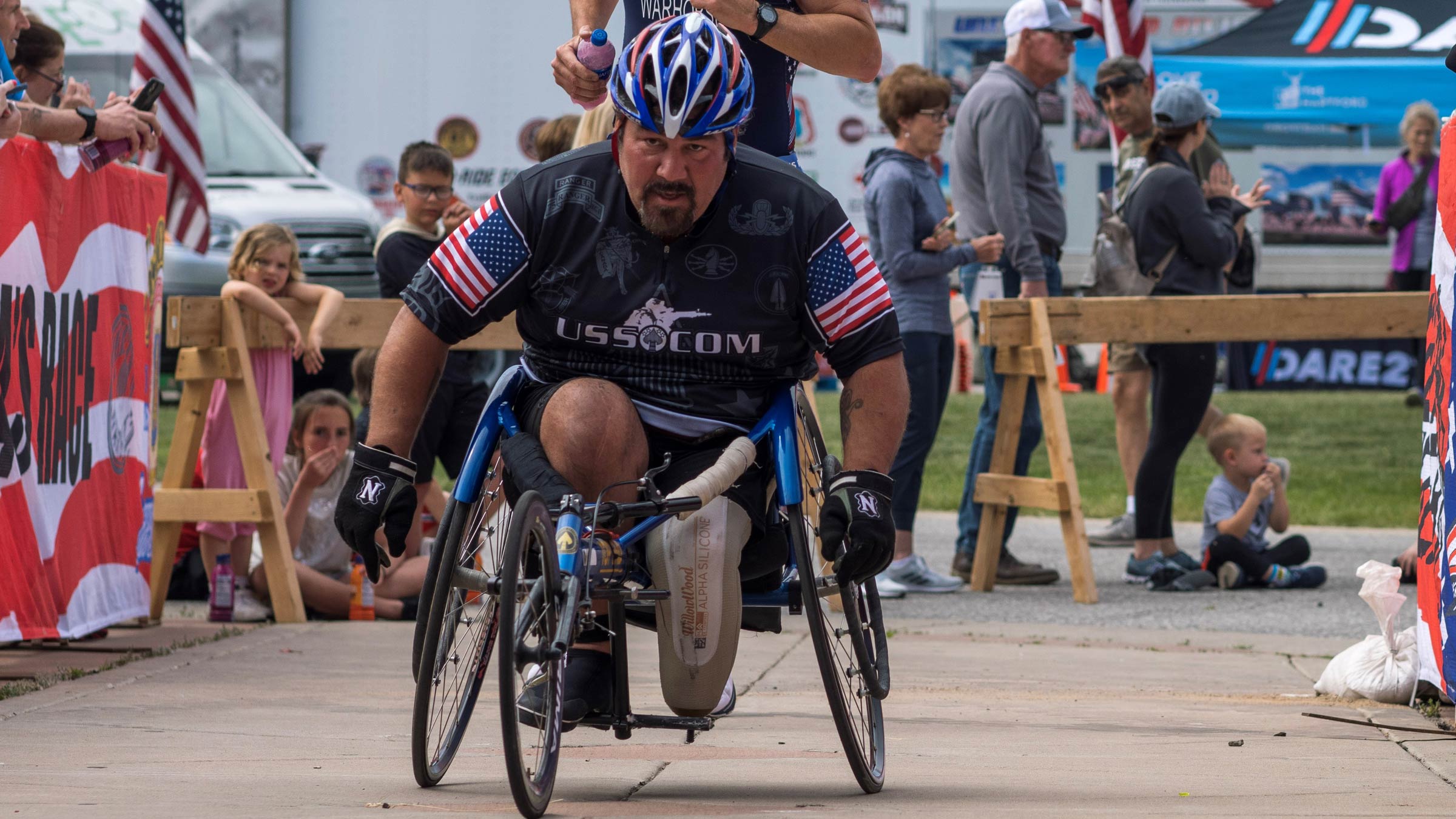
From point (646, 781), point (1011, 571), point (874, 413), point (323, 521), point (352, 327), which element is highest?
point (874, 413)

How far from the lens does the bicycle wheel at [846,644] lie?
13.3 ft

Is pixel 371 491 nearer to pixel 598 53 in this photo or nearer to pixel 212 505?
pixel 598 53

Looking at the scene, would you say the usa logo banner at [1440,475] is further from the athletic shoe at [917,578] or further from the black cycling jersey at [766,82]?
the athletic shoe at [917,578]

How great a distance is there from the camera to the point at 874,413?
167 inches

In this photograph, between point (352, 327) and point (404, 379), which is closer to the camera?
point (404, 379)

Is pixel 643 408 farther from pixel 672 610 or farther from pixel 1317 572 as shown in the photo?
pixel 1317 572

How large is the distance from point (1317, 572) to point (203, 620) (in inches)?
183

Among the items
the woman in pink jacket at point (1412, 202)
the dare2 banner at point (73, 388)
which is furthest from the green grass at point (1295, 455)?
the dare2 banner at point (73, 388)

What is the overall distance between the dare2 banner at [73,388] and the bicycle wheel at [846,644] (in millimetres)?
2524

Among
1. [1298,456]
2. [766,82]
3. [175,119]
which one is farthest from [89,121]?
[1298,456]

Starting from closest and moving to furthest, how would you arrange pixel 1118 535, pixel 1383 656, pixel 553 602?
1. pixel 553 602
2. pixel 1383 656
3. pixel 1118 535

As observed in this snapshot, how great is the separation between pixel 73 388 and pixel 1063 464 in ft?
13.0

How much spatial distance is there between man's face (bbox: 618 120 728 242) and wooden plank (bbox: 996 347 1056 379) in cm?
446

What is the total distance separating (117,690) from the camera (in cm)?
556
